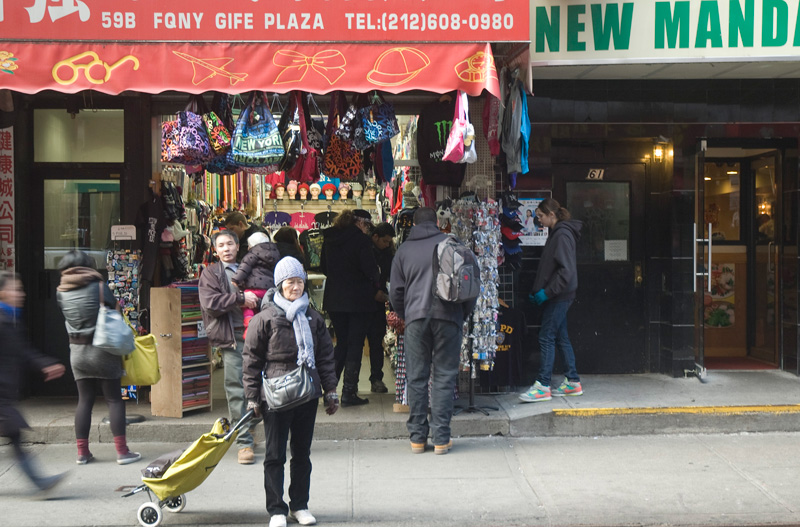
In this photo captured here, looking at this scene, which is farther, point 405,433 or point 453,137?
point 405,433

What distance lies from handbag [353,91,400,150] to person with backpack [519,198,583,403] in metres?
1.82

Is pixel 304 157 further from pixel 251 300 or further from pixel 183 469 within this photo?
pixel 183 469

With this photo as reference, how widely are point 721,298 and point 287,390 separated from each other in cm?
657

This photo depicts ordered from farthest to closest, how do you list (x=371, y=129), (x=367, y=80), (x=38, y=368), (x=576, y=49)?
(x=576, y=49) → (x=371, y=129) → (x=367, y=80) → (x=38, y=368)

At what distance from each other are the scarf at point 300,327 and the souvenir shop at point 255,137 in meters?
2.18

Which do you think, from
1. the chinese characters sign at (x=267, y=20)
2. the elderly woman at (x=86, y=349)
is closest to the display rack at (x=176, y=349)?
the elderly woman at (x=86, y=349)

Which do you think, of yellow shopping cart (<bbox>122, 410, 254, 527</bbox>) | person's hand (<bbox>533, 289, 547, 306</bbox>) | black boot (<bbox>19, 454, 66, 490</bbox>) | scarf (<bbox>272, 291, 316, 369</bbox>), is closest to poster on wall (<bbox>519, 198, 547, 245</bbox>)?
person's hand (<bbox>533, 289, 547, 306</bbox>)

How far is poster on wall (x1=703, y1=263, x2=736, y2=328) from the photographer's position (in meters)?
9.75

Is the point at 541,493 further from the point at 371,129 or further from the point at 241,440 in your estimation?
the point at 371,129

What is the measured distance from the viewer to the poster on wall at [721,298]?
9750 mm

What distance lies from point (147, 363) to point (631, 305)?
16.6 ft

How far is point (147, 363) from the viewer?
22.5 ft

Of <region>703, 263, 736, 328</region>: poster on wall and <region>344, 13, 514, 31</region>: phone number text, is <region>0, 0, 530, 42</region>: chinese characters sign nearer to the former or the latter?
<region>344, 13, 514, 31</region>: phone number text

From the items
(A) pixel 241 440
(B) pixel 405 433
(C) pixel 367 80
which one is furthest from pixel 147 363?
(C) pixel 367 80
